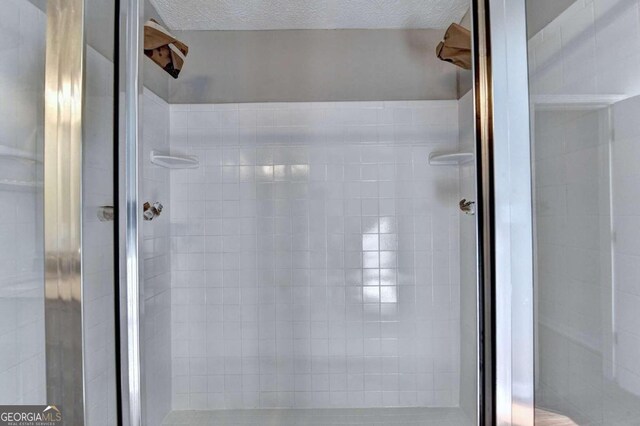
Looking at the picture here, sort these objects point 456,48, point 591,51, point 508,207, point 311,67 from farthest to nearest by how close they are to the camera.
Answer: point 311,67 < point 456,48 < point 591,51 < point 508,207

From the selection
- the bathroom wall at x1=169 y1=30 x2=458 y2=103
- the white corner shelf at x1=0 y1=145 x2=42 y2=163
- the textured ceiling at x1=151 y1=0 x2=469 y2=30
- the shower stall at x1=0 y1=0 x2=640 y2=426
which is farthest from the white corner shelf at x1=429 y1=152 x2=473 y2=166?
the white corner shelf at x1=0 y1=145 x2=42 y2=163

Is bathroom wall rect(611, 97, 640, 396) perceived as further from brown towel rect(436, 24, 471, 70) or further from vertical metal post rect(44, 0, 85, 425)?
vertical metal post rect(44, 0, 85, 425)

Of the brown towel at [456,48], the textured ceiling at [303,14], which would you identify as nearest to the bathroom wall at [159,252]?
the textured ceiling at [303,14]

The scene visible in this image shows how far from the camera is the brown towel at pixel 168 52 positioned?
1090 mm

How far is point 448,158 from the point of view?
1.38 meters

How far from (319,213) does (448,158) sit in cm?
51

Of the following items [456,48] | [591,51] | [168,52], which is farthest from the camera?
[168,52]

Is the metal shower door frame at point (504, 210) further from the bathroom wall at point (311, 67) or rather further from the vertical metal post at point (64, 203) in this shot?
the bathroom wall at point (311, 67)

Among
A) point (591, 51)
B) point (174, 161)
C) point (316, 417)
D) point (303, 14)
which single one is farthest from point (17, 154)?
point (316, 417)

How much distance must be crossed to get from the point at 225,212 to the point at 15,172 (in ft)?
3.11

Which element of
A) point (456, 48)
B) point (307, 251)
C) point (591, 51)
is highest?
point (456, 48)

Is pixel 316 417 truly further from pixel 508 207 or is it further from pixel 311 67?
pixel 311 67

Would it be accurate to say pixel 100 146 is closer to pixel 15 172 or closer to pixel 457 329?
pixel 15 172

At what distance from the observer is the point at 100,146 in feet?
1.90
